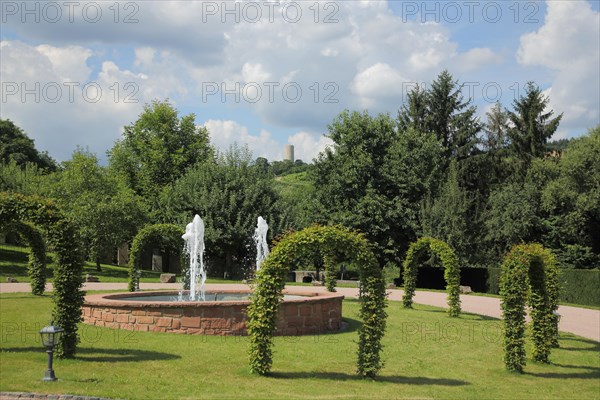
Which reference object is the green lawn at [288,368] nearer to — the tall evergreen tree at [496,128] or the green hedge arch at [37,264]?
the green hedge arch at [37,264]

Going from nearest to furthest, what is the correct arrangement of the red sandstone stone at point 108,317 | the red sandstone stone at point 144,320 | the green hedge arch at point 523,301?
1. the green hedge arch at point 523,301
2. the red sandstone stone at point 144,320
3. the red sandstone stone at point 108,317

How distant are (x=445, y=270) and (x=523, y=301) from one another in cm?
893

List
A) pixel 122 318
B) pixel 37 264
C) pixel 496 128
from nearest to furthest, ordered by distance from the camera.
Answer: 1. pixel 122 318
2. pixel 37 264
3. pixel 496 128

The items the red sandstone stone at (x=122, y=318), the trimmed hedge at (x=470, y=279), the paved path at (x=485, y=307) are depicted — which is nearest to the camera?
the red sandstone stone at (x=122, y=318)

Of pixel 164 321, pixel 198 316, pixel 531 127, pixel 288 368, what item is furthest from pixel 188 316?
pixel 531 127

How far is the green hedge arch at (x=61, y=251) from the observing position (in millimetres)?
10828

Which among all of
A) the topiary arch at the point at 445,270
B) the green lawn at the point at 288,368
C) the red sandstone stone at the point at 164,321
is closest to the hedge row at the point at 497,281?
the topiary arch at the point at 445,270

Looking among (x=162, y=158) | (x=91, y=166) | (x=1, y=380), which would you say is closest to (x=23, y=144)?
(x=162, y=158)

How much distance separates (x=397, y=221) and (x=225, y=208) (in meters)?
10.1

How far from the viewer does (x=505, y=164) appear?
46312 mm

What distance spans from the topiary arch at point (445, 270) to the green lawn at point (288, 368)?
3.86 meters

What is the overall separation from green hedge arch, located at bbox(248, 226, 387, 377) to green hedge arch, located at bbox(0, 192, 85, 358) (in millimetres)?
3200

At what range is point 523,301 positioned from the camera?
40.9ft

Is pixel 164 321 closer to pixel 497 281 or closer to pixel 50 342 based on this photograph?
pixel 50 342
